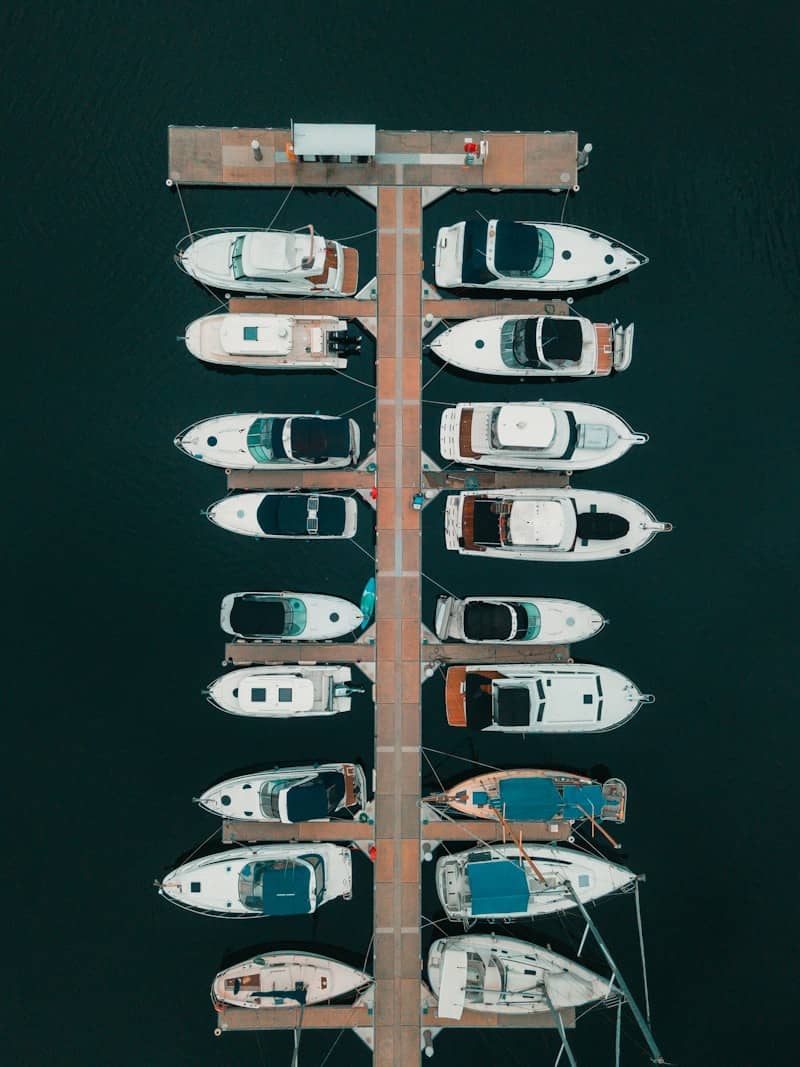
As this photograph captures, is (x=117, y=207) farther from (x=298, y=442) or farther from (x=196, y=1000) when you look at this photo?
(x=196, y=1000)

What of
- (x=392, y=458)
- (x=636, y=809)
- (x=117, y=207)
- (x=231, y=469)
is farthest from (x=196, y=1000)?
(x=117, y=207)

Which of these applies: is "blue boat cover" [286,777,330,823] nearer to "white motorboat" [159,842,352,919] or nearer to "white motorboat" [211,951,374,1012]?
"white motorboat" [159,842,352,919]

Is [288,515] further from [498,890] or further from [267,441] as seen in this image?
[498,890]

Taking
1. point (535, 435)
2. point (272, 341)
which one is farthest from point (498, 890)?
point (272, 341)

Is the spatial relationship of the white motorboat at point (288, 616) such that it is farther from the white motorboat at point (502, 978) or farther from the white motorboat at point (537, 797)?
the white motorboat at point (502, 978)

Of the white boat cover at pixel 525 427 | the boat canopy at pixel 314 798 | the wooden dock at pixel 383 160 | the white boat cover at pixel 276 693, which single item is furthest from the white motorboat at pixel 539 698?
the wooden dock at pixel 383 160

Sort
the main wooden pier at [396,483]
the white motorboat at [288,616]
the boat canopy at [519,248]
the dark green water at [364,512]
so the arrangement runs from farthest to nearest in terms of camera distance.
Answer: the dark green water at [364,512], the main wooden pier at [396,483], the white motorboat at [288,616], the boat canopy at [519,248]
